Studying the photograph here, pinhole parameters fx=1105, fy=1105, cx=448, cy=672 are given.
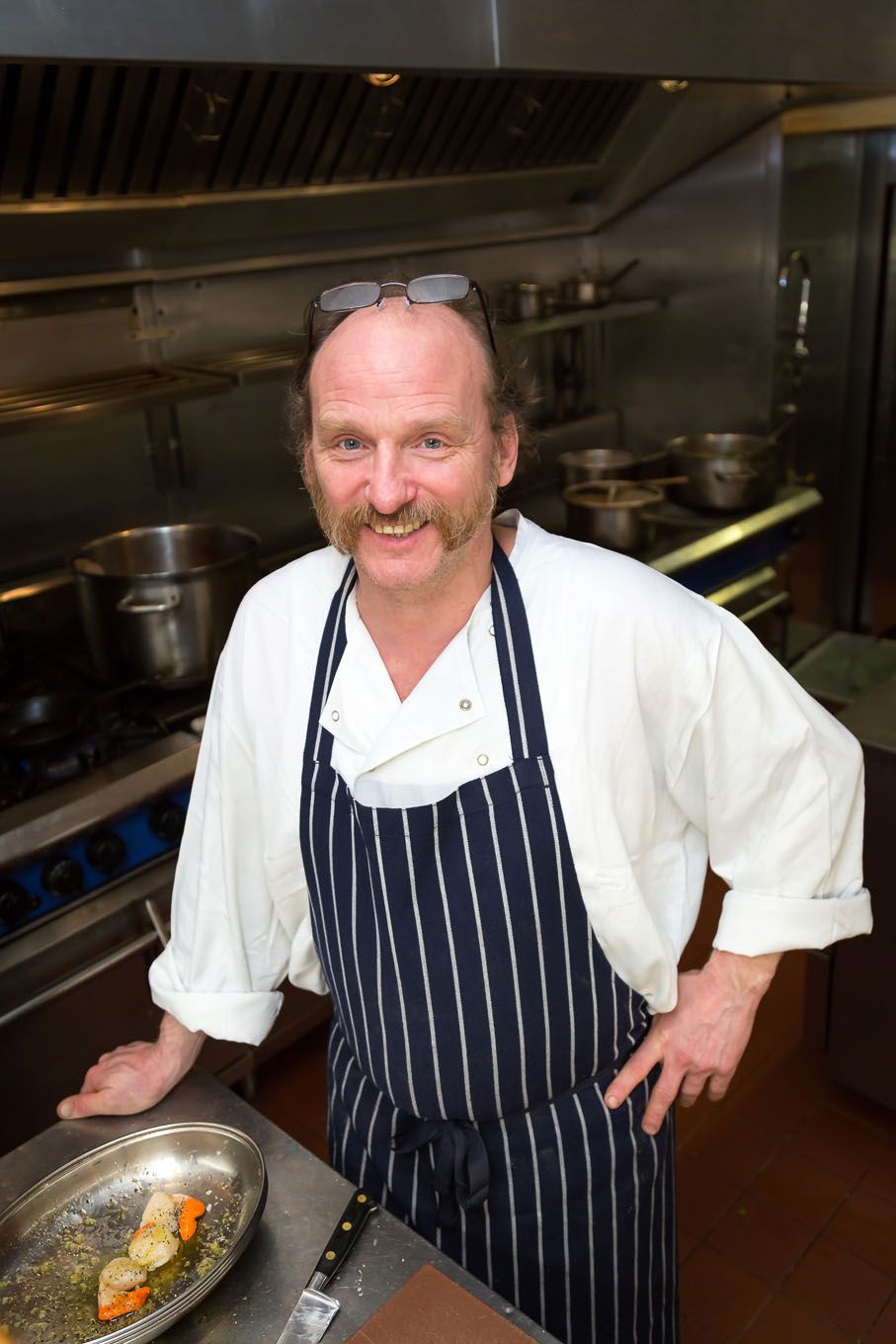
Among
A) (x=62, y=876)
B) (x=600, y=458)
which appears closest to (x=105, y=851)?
(x=62, y=876)

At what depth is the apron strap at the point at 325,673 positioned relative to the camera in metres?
1.31

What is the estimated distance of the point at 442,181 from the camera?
128 inches

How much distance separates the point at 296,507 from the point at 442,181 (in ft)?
3.44

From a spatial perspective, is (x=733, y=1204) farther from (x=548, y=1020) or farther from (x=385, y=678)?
(x=385, y=678)

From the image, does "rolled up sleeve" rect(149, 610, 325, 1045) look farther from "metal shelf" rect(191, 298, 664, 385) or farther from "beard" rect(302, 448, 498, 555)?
"metal shelf" rect(191, 298, 664, 385)

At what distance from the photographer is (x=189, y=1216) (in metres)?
1.12

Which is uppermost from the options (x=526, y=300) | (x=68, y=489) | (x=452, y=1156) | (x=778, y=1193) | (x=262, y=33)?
(x=262, y=33)

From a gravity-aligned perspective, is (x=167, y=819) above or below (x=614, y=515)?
below

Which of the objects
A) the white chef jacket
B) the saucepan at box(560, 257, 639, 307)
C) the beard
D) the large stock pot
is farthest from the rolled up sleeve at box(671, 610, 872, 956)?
the saucepan at box(560, 257, 639, 307)

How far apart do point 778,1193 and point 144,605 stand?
1761 mm

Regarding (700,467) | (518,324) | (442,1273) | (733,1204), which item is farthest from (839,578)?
(442,1273)

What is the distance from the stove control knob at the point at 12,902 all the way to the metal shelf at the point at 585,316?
7.41 feet

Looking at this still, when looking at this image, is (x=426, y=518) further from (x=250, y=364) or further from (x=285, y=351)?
(x=285, y=351)

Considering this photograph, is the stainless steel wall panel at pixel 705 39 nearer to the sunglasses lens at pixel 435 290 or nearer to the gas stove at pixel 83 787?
the sunglasses lens at pixel 435 290
